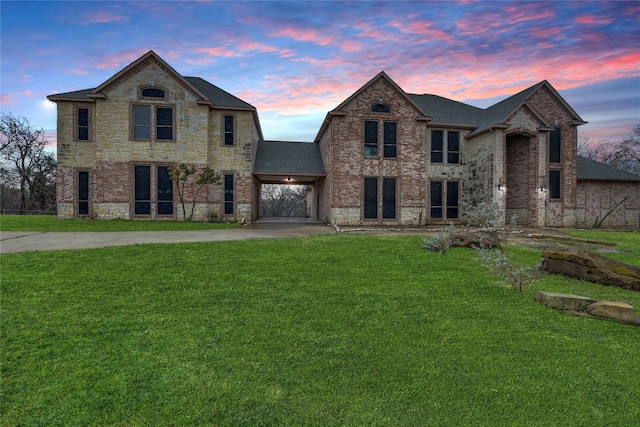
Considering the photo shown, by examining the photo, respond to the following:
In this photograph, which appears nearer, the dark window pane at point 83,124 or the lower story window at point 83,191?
the dark window pane at point 83,124

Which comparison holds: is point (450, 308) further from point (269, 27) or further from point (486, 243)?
point (269, 27)

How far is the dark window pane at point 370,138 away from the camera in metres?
19.9

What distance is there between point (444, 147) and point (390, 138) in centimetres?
460

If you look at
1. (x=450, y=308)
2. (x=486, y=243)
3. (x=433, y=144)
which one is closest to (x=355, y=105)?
(x=433, y=144)

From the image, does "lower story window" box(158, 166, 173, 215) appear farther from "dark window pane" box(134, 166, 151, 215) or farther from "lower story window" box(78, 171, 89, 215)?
"lower story window" box(78, 171, 89, 215)

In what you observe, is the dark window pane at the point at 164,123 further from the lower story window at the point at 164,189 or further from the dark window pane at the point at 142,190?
the dark window pane at the point at 142,190

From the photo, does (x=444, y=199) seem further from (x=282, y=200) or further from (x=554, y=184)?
(x=282, y=200)

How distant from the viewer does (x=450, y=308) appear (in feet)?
17.1

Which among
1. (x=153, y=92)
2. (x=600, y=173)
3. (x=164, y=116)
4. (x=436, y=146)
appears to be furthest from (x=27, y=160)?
(x=600, y=173)

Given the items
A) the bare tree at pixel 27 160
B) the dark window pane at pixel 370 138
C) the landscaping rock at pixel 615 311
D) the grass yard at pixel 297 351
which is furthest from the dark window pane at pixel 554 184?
the bare tree at pixel 27 160

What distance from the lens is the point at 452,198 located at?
72.8 ft

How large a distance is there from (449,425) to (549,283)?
5814 millimetres

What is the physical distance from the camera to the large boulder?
21.7 feet

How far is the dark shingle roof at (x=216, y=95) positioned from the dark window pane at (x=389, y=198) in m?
10.5
